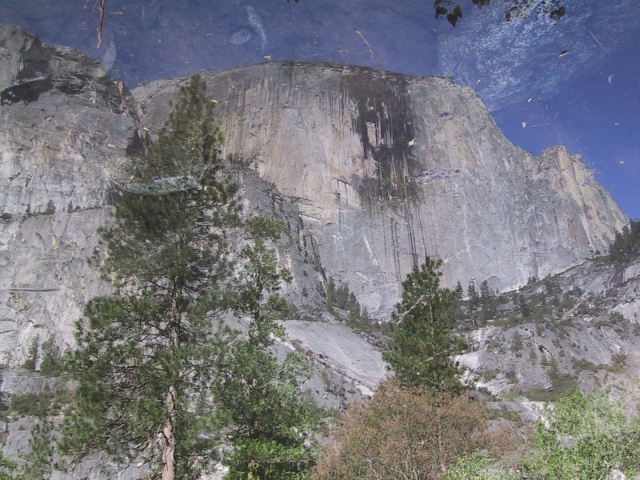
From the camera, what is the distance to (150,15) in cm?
4138

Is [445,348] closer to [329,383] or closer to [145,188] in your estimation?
[145,188]

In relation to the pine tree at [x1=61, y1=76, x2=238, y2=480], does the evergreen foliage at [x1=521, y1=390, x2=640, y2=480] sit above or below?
below

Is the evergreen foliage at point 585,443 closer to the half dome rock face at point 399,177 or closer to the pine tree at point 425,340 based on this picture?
the pine tree at point 425,340

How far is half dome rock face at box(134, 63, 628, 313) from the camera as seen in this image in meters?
89.4

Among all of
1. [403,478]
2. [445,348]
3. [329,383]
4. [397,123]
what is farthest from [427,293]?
[397,123]

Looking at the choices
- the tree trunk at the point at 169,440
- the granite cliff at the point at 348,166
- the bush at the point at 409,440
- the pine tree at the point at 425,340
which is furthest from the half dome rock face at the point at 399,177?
the tree trunk at the point at 169,440

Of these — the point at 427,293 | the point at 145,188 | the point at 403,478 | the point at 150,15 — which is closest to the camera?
the point at 145,188

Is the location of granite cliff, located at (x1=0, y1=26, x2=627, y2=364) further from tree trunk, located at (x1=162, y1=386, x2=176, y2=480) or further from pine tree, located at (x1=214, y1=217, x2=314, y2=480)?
tree trunk, located at (x1=162, y1=386, x2=176, y2=480)

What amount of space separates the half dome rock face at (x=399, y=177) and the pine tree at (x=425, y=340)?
61901mm

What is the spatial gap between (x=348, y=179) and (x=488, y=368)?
44314 mm

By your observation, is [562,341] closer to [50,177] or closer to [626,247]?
[626,247]

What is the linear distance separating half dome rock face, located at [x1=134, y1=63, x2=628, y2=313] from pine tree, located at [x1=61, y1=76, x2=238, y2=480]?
73.2 meters

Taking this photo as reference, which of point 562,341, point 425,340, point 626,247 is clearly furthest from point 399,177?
point 425,340

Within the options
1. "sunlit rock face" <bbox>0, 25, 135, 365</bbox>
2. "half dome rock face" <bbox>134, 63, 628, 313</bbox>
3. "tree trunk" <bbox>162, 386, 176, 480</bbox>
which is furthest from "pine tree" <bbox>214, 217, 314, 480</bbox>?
"half dome rock face" <bbox>134, 63, 628, 313</bbox>
